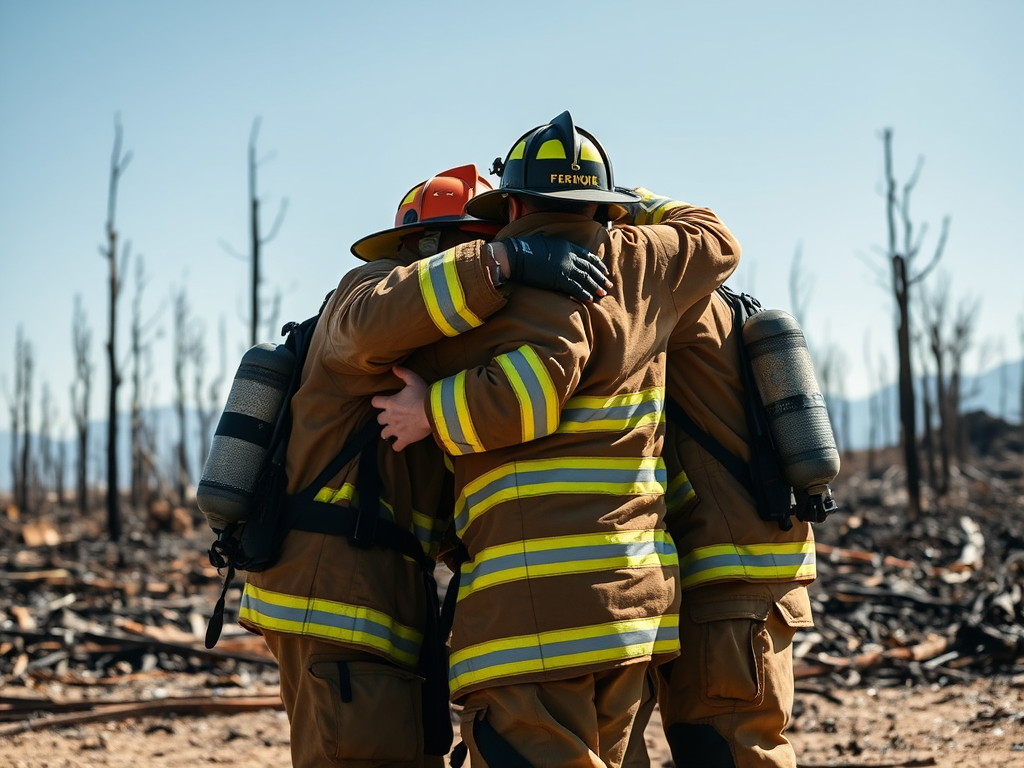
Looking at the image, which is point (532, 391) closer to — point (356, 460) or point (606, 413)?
point (606, 413)

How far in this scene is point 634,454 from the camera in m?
2.64

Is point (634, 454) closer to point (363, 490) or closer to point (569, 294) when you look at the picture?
point (569, 294)

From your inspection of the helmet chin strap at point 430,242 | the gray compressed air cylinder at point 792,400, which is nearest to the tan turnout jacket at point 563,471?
the gray compressed air cylinder at point 792,400

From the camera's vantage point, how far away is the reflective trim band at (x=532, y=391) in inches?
95.3

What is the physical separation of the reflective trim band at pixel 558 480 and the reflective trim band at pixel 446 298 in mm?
406

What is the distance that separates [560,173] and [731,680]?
155 centimetres

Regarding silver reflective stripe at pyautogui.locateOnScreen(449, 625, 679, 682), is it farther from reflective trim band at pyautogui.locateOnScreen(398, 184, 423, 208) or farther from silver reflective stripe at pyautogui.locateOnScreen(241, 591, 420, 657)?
reflective trim band at pyautogui.locateOnScreen(398, 184, 423, 208)

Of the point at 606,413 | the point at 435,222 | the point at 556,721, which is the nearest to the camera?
the point at 556,721

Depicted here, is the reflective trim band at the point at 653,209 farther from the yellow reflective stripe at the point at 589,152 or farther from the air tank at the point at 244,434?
the air tank at the point at 244,434

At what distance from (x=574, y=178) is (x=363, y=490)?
3.62ft

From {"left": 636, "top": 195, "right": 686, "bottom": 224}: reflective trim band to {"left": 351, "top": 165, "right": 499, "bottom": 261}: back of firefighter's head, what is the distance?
0.51 meters

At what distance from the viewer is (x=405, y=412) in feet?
8.84

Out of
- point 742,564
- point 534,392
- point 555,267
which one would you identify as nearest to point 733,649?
point 742,564

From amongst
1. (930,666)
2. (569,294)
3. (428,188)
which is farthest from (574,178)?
(930,666)
